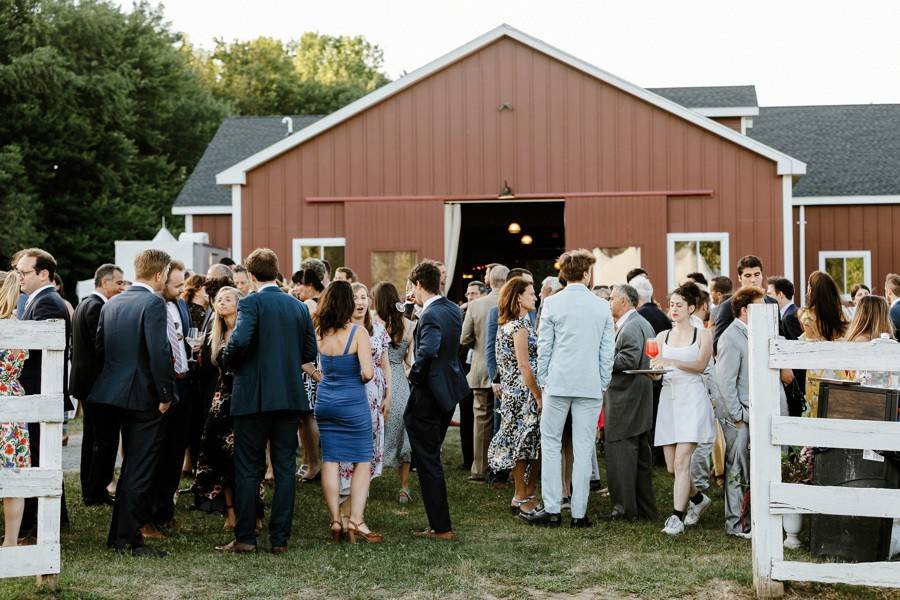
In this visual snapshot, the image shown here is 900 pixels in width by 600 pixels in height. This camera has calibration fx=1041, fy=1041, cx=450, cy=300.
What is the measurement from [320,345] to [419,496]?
8.84 feet

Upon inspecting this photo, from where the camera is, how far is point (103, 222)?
33156 millimetres

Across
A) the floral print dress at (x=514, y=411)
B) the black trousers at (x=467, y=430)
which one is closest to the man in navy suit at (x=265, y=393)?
the floral print dress at (x=514, y=411)

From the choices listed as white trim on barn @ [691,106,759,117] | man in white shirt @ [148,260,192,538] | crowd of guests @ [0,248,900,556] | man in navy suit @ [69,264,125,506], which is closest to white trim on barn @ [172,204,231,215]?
white trim on barn @ [691,106,759,117]

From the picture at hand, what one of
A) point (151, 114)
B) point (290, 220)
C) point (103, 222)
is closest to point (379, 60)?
point (151, 114)

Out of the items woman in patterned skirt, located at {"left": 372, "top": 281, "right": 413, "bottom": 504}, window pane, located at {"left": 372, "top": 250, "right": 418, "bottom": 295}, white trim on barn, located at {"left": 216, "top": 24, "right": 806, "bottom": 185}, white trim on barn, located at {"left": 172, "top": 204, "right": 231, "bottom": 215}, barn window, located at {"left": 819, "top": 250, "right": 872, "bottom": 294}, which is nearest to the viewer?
woman in patterned skirt, located at {"left": 372, "top": 281, "right": 413, "bottom": 504}

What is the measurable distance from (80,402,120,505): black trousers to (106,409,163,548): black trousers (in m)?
1.30

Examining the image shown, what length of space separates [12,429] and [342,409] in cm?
217

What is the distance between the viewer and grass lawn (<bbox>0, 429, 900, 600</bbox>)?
19.4ft

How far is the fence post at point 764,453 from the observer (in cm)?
564

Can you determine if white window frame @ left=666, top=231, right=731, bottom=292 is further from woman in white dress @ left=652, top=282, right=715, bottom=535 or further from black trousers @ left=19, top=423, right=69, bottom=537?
black trousers @ left=19, top=423, right=69, bottom=537

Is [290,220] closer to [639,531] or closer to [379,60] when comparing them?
[639,531]

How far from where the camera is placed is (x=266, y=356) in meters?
6.95

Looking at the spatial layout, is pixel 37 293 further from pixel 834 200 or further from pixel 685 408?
pixel 834 200

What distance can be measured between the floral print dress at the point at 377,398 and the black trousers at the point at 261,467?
135 cm
